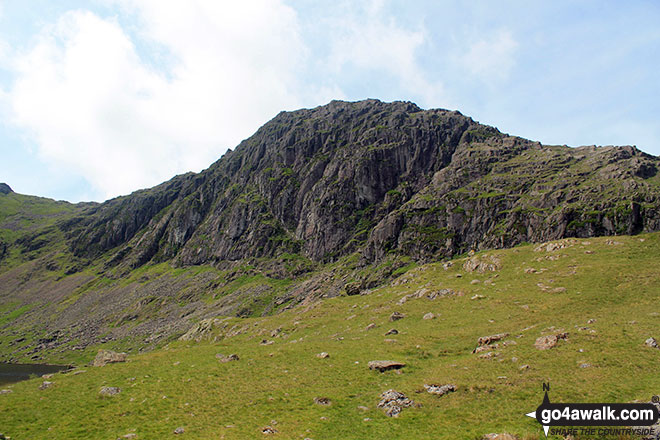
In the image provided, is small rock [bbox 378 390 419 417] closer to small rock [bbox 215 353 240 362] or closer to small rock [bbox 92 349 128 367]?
small rock [bbox 215 353 240 362]

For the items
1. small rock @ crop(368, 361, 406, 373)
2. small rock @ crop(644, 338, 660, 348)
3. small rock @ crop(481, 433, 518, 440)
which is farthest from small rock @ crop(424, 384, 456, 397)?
small rock @ crop(644, 338, 660, 348)

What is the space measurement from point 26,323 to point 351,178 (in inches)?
7693

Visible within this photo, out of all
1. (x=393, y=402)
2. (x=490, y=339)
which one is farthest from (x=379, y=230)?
(x=393, y=402)

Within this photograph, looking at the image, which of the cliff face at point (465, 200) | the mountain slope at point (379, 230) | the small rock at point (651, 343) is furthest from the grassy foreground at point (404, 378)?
the mountain slope at point (379, 230)

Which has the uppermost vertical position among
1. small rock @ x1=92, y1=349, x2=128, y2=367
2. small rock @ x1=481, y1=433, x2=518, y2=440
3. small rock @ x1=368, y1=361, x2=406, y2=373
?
small rock @ x1=481, y1=433, x2=518, y2=440

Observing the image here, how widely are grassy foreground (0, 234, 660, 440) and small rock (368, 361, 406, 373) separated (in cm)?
81

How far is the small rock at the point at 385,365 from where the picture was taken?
32.3 m

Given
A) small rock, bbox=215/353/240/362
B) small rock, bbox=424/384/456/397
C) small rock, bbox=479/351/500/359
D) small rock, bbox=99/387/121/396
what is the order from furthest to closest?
small rock, bbox=215/353/240/362, small rock, bbox=479/351/500/359, small rock, bbox=99/387/121/396, small rock, bbox=424/384/456/397

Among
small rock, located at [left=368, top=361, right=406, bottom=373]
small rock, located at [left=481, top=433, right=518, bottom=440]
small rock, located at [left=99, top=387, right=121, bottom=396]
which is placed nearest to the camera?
small rock, located at [left=481, top=433, right=518, bottom=440]

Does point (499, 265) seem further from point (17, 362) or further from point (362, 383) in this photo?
point (17, 362)

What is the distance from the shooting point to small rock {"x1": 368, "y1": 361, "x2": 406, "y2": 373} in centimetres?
3234

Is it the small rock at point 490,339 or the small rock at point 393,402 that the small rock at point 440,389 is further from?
the small rock at point 490,339

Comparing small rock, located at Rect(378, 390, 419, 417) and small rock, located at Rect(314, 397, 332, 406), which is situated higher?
small rock, located at Rect(378, 390, 419, 417)

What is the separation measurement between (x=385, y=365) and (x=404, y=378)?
2.82 m
